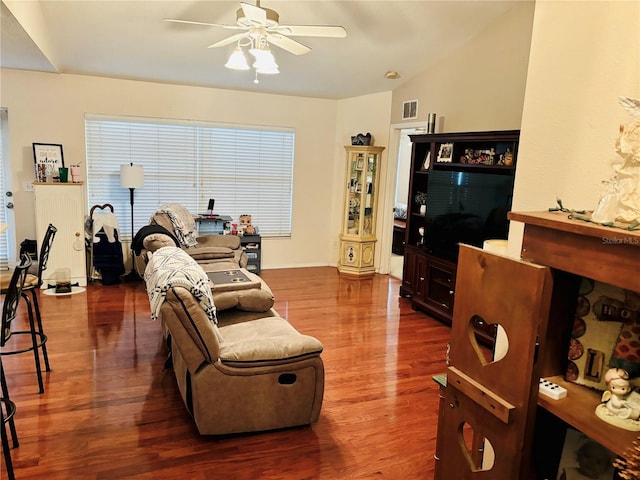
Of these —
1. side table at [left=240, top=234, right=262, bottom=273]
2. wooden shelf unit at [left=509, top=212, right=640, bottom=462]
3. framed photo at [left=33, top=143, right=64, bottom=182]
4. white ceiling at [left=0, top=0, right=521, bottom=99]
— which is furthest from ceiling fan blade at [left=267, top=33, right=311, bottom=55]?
framed photo at [left=33, top=143, right=64, bottom=182]

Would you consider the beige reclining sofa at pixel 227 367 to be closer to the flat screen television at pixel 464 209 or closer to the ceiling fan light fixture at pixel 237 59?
the ceiling fan light fixture at pixel 237 59

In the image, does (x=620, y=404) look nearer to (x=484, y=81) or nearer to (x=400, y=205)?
(x=484, y=81)

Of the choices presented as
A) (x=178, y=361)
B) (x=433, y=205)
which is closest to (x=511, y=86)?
(x=433, y=205)

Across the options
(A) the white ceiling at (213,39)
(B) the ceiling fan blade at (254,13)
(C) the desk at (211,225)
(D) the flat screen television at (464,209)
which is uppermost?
(A) the white ceiling at (213,39)

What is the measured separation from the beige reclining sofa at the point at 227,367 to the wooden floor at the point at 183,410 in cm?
15

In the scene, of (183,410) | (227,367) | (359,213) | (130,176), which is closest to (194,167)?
(130,176)

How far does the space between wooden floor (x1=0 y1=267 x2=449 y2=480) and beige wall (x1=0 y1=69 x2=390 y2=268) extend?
205cm

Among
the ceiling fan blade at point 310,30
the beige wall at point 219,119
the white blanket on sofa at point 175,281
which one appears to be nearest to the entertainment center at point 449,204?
the beige wall at point 219,119

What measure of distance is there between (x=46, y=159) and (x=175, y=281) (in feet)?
13.1

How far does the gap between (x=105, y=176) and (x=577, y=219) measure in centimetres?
589

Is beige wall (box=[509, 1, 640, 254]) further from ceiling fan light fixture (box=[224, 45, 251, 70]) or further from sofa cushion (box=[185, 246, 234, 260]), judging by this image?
sofa cushion (box=[185, 246, 234, 260])

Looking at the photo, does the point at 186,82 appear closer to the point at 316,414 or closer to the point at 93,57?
the point at 93,57

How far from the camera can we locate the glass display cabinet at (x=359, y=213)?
6539mm

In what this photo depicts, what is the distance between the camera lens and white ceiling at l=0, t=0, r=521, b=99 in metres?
3.97
